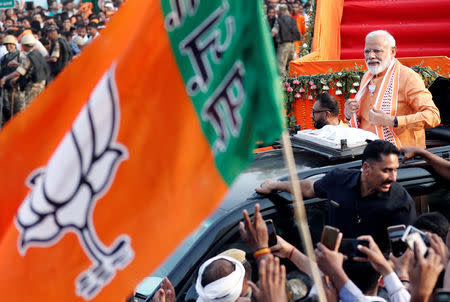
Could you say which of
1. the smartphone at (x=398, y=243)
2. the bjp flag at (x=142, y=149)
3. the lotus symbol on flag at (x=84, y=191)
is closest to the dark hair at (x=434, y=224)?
the smartphone at (x=398, y=243)

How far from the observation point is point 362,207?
426cm

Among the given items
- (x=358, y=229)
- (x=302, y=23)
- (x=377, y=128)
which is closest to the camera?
(x=358, y=229)

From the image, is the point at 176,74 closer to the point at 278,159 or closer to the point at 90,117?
the point at 90,117

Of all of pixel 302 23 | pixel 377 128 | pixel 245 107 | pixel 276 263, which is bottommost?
pixel 302 23

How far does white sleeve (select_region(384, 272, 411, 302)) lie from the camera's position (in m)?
3.10

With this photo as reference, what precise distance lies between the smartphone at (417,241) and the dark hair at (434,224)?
0.49m

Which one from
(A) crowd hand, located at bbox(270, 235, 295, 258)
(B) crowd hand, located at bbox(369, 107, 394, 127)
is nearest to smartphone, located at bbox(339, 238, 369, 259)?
(A) crowd hand, located at bbox(270, 235, 295, 258)

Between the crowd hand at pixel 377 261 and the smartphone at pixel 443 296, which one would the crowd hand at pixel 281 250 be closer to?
the crowd hand at pixel 377 261

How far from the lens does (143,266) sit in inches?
101

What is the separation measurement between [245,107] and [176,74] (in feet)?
0.88

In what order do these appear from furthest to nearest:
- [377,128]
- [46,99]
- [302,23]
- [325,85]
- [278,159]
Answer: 1. [302,23]
2. [325,85]
3. [377,128]
4. [278,159]
5. [46,99]

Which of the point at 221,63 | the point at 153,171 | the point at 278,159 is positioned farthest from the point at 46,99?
the point at 278,159

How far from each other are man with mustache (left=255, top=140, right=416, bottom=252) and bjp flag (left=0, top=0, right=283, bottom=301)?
1688 mm

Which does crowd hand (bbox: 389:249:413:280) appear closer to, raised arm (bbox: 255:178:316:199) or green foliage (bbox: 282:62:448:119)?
raised arm (bbox: 255:178:316:199)
